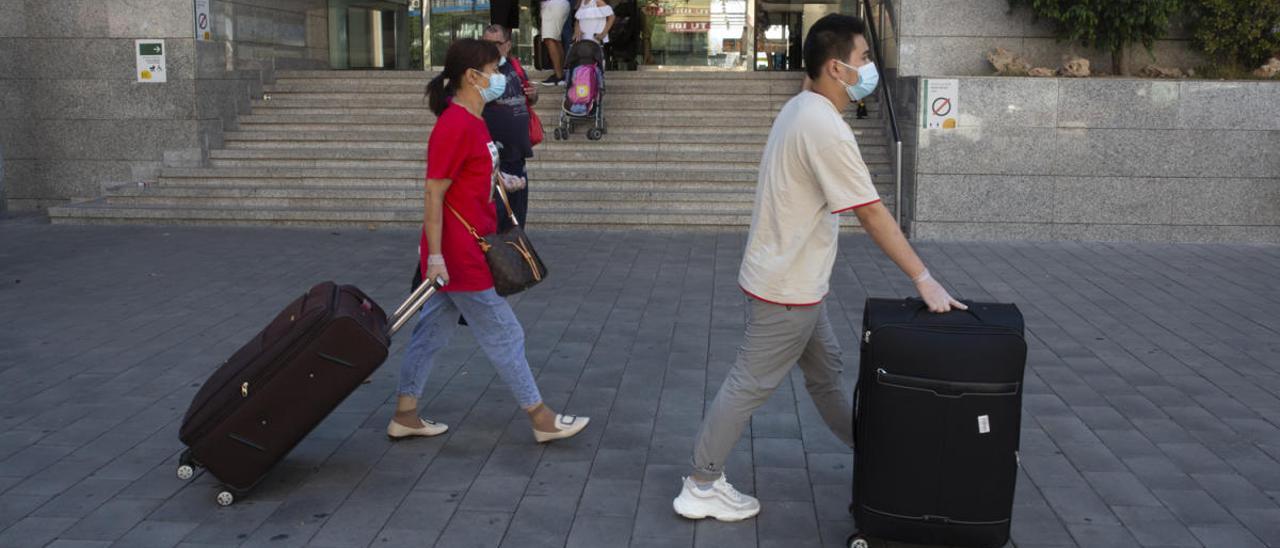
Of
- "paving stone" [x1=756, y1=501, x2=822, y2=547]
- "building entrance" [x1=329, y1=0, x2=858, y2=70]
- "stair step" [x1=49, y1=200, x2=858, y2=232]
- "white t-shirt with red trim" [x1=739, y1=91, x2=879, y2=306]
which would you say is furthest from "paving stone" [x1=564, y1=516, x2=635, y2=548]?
"building entrance" [x1=329, y1=0, x2=858, y2=70]

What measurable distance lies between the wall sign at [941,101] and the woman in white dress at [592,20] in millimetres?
4265

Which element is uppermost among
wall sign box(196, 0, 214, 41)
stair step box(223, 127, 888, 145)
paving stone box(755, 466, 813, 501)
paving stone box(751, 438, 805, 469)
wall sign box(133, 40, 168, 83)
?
wall sign box(196, 0, 214, 41)

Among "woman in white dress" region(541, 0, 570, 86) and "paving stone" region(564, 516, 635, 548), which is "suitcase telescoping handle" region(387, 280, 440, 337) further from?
"woman in white dress" region(541, 0, 570, 86)

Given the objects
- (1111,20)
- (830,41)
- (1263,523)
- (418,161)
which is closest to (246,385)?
(830,41)

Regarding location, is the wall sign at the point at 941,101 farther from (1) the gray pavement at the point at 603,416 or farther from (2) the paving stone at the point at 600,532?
(2) the paving stone at the point at 600,532

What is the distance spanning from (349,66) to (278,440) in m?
14.2

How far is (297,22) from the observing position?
15617 mm

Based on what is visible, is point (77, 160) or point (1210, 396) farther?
point (77, 160)

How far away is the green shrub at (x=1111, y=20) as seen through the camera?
432 inches

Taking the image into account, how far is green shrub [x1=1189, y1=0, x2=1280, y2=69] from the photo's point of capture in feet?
36.0

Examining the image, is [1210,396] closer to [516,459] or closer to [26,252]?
[516,459]

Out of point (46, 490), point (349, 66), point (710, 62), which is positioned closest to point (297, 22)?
point (349, 66)

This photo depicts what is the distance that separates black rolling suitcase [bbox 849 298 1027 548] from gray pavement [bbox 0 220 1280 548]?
372 millimetres

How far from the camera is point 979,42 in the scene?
11844mm
